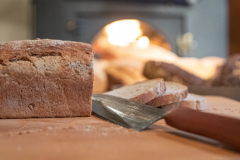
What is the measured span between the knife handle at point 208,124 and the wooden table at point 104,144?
0.09 feet

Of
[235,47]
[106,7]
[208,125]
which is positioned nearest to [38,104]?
[208,125]

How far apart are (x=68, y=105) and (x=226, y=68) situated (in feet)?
6.22

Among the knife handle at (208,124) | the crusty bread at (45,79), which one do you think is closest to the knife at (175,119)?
the knife handle at (208,124)

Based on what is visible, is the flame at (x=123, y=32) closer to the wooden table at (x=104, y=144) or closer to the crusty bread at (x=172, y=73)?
the crusty bread at (x=172, y=73)

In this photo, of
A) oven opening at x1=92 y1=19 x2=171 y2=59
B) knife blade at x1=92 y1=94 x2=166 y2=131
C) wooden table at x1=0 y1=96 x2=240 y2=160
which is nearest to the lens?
wooden table at x1=0 y1=96 x2=240 y2=160

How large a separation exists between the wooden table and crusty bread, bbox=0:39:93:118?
0.83 ft

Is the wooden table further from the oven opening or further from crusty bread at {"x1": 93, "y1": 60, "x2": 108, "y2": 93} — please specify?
the oven opening

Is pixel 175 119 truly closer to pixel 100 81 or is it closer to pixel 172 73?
pixel 172 73

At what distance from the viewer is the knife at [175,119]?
0.59 m

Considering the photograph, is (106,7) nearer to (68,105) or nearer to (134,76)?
(134,76)

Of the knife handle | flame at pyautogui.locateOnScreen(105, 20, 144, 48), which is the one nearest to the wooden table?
the knife handle

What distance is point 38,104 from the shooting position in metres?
1.08

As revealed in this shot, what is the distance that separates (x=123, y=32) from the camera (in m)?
7.23

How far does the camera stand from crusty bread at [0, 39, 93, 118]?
1054 millimetres
